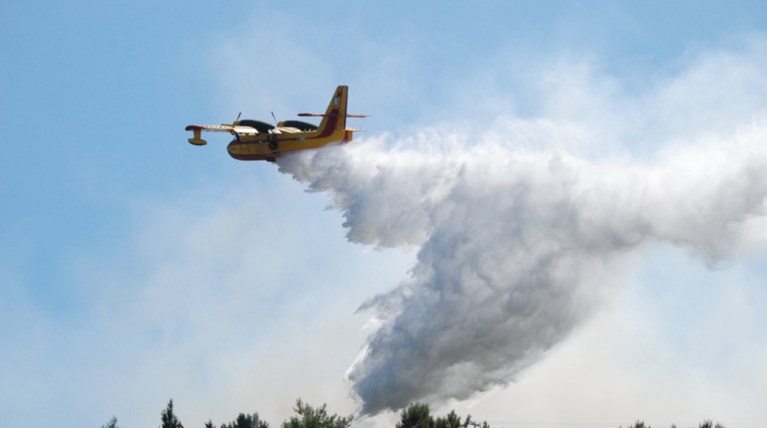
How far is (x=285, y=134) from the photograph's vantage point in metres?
66.0

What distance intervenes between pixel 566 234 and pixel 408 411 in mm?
12129

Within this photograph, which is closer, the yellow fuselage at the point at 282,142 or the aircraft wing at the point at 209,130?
the yellow fuselage at the point at 282,142

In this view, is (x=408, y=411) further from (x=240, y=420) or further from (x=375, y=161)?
(x=240, y=420)

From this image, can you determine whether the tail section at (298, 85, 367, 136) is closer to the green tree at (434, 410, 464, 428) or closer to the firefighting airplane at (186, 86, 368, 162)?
the firefighting airplane at (186, 86, 368, 162)

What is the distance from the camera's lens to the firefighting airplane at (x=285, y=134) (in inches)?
2569

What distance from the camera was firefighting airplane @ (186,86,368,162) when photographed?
65250 mm

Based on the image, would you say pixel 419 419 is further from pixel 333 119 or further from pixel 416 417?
pixel 333 119

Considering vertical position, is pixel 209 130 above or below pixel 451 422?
above

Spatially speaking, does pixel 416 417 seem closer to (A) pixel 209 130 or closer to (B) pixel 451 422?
(B) pixel 451 422

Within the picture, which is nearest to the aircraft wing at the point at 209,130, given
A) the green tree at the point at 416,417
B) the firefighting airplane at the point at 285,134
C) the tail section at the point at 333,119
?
the firefighting airplane at the point at 285,134

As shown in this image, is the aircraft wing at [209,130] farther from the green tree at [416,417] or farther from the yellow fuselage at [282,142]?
the green tree at [416,417]

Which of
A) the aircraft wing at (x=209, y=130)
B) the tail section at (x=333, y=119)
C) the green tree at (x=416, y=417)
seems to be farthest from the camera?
the aircraft wing at (x=209, y=130)

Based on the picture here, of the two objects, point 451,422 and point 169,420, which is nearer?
point 451,422

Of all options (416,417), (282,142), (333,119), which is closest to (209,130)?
(282,142)
